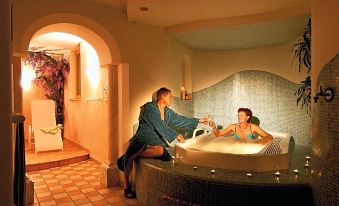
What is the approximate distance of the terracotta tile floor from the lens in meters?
3.45

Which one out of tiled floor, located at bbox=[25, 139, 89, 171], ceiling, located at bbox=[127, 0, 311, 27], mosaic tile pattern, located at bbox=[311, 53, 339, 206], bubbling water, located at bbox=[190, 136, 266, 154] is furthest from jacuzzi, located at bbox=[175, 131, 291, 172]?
tiled floor, located at bbox=[25, 139, 89, 171]

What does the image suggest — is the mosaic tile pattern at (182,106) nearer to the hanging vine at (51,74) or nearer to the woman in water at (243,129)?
the woman in water at (243,129)

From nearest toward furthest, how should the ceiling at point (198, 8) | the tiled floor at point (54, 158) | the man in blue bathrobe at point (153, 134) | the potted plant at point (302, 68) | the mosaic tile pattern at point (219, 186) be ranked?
the mosaic tile pattern at point (219, 186), the ceiling at point (198, 8), the man in blue bathrobe at point (153, 134), the potted plant at point (302, 68), the tiled floor at point (54, 158)

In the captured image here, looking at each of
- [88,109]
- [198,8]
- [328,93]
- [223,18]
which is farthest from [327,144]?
[88,109]

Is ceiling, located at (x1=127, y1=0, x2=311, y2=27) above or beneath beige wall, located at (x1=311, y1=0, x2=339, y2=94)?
above

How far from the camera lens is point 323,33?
209 centimetres

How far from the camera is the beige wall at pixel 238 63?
4.82 metres

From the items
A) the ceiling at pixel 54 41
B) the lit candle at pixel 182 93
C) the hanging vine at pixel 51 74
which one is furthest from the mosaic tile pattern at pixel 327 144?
the hanging vine at pixel 51 74

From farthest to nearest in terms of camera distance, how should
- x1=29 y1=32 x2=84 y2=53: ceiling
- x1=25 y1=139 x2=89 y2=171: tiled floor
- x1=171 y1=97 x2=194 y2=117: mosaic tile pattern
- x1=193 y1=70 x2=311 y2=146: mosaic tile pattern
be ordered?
x1=29 y1=32 x2=84 y2=53: ceiling < x1=25 y1=139 x2=89 y2=171: tiled floor < x1=171 y1=97 x2=194 y2=117: mosaic tile pattern < x1=193 y1=70 x2=311 y2=146: mosaic tile pattern

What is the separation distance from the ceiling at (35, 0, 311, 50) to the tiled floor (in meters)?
3.08

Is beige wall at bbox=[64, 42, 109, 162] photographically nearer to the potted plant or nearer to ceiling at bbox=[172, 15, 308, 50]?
ceiling at bbox=[172, 15, 308, 50]

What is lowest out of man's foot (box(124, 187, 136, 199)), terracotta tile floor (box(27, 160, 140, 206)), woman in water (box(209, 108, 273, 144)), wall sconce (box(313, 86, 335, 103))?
terracotta tile floor (box(27, 160, 140, 206))

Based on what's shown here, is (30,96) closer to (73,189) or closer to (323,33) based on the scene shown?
(73,189)

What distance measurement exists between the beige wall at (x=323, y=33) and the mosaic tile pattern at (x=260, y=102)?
2.60 meters
